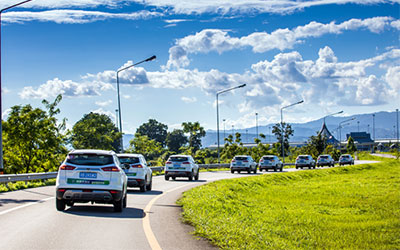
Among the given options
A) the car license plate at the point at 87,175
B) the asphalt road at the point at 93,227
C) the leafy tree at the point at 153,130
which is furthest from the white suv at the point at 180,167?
the leafy tree at the point at 153,130

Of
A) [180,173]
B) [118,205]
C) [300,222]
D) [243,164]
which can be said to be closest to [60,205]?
[118,205]

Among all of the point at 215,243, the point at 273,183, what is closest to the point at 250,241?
the point at 215,243

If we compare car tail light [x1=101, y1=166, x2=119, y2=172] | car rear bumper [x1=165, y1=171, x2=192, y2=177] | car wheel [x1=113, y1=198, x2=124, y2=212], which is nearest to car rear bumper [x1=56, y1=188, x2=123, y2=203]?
car wheel [x1=113, y1=198, x2=124, y2=212]

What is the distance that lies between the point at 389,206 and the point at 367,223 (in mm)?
5696

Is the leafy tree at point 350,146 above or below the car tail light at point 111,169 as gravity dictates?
below

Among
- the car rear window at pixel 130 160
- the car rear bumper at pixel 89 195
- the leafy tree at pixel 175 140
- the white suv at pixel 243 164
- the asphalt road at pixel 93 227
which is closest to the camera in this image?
the asphalt road at pixel 93 227

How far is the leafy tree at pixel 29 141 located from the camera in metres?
48.9

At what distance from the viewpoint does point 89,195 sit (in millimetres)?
13695

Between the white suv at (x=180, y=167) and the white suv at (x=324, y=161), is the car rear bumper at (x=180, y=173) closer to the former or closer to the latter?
the white suv at (x=180, y=167)

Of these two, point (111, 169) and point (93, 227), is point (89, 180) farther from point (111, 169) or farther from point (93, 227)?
point (93, 227)

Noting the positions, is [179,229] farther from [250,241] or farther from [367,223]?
[367,223]

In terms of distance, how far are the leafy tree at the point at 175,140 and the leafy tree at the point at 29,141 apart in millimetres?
102490

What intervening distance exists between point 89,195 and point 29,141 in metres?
38.4

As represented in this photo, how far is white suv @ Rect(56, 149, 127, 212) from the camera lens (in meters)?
13.7
